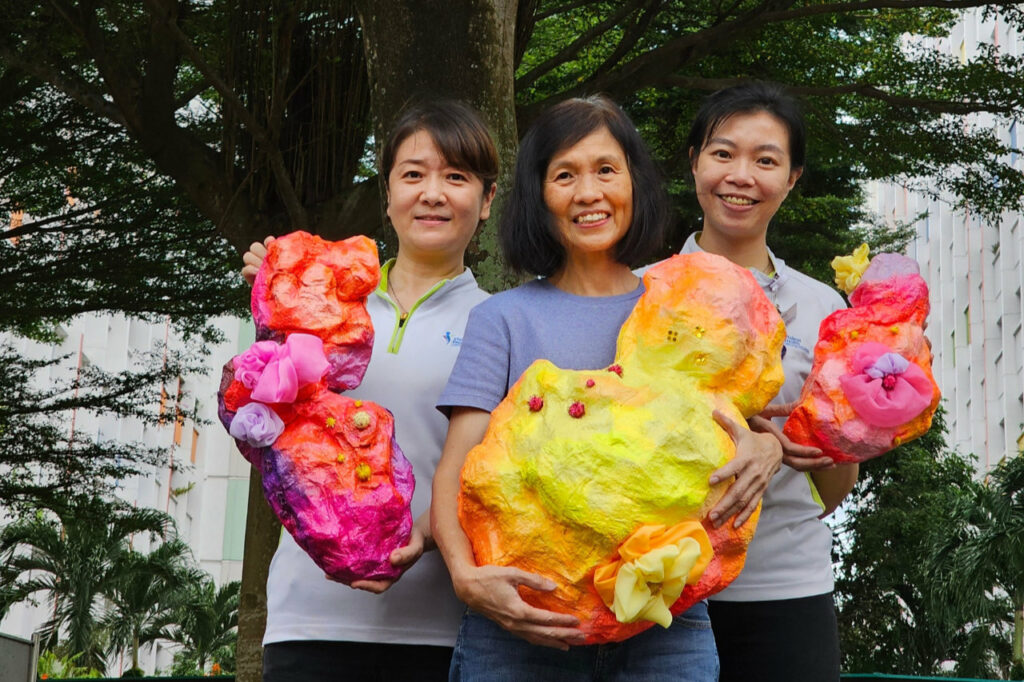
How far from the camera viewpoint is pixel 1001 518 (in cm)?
1387

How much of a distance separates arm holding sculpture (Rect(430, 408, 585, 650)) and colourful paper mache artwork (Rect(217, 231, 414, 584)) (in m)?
0.12

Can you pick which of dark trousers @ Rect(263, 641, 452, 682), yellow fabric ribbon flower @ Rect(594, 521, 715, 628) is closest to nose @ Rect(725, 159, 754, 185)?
yellow fabric ribbon flower @ Rect(594, 521, 715, 628)

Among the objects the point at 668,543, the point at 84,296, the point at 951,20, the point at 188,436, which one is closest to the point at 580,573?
the point at 668,543

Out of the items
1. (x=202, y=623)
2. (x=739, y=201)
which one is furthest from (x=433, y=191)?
(x=202, y=623)

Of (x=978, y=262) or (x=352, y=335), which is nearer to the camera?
(x=352, y=335)

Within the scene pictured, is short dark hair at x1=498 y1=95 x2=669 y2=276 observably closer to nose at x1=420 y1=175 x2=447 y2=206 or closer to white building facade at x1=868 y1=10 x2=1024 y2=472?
nose at x1=420 y1=175 x2=447 y2=206

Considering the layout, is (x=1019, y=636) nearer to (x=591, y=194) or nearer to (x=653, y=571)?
(x=591, y=194)

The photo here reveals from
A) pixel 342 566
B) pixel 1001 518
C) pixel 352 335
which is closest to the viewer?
pixel 342 566

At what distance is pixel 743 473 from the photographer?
8.45 ft

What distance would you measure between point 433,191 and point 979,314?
133 feet

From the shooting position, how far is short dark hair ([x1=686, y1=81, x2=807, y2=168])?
334cm

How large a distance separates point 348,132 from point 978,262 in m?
36.7

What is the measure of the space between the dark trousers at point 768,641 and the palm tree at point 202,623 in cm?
1995

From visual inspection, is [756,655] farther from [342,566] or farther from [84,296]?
[84,296]
